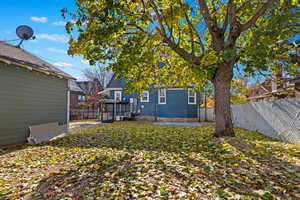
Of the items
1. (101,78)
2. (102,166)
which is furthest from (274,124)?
(101,78)

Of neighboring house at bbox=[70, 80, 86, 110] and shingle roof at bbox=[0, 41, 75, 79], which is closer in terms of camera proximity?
shingle roof at bbox=[0, 41, 75, 79]

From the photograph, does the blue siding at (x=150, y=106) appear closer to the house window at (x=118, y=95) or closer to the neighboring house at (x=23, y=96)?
the house window at (x=118, y=95)

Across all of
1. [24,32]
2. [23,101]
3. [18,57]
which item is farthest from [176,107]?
[24,32]

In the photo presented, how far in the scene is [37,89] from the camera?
698 cm

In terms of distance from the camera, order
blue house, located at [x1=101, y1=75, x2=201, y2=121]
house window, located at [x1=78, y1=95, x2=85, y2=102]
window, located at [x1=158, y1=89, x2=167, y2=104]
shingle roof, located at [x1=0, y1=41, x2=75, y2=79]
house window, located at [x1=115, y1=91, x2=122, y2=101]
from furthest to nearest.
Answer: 1. house window, located at [x1=78, y1=95, x2=85, y2=102]
2. house window, located at [x1=115, y1=91, x2=122, y2=101]
3. window, located at [x1=158, y1=89, x2=167, y2=104]
4. blue house, located at [x1=101, y1=75, x2=201, y2=121]
5. shingle roof, located at [x1=0, y1=41, x2=75, y2=79]

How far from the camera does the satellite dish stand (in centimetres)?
828

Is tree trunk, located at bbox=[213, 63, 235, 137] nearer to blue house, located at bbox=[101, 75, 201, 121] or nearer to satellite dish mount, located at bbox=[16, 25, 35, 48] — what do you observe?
blue house, located at bbox=[101, 75, 201, 121]

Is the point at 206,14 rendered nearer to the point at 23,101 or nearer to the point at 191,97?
the point at 23,101

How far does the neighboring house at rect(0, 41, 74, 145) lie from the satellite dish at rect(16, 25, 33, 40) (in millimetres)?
1879

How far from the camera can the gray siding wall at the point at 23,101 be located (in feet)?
18.7

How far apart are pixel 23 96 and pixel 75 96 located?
797 inches

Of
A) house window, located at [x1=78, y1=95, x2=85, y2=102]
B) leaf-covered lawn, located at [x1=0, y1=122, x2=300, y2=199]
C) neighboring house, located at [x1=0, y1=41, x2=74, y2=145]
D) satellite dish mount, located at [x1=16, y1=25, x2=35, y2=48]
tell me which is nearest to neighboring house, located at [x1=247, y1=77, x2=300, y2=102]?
leaf-covered lawn, located at [x1=0, y1=122, x2=300, y2=199]

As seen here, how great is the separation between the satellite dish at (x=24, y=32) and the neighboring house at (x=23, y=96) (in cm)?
188

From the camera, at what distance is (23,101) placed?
6320 mm
